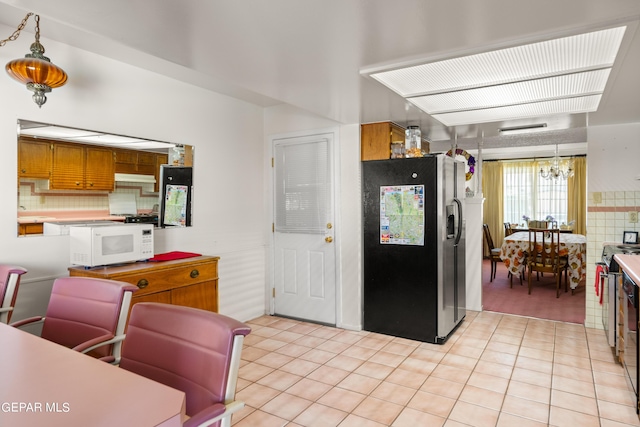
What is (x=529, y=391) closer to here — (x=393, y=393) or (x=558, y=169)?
(x=393, y=393)

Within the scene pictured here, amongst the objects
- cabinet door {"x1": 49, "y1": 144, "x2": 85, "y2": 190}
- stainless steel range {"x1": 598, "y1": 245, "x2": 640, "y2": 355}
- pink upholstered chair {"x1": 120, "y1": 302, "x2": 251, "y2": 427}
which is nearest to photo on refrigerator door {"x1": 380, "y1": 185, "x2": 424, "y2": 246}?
stainless steel range {"x1": 598, "y1": 245, "x2": 640, "y2": 355}

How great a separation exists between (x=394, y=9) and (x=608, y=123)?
11.2ft

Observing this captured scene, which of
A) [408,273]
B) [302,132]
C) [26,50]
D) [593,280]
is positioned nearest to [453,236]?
[408,273]

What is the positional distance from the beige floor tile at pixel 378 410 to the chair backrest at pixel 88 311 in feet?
4.88

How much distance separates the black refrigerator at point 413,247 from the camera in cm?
359

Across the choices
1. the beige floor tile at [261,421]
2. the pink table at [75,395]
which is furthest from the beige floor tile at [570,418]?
the pink table at [75,395]

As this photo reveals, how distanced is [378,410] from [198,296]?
1.59 metres

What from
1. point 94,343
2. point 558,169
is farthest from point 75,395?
point 558,169

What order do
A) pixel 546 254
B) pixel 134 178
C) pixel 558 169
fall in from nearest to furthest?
pixel 134 178
pixel 546 254
pixel 558 169

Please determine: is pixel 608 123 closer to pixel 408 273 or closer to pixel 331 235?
pixel 408 273

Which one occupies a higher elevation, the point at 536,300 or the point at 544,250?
the point at 544,250

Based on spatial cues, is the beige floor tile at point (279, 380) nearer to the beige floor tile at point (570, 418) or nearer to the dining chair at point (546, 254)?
the beige floor tile at point (570, 418)

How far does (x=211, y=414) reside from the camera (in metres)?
1.06

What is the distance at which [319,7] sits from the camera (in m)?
1.68
